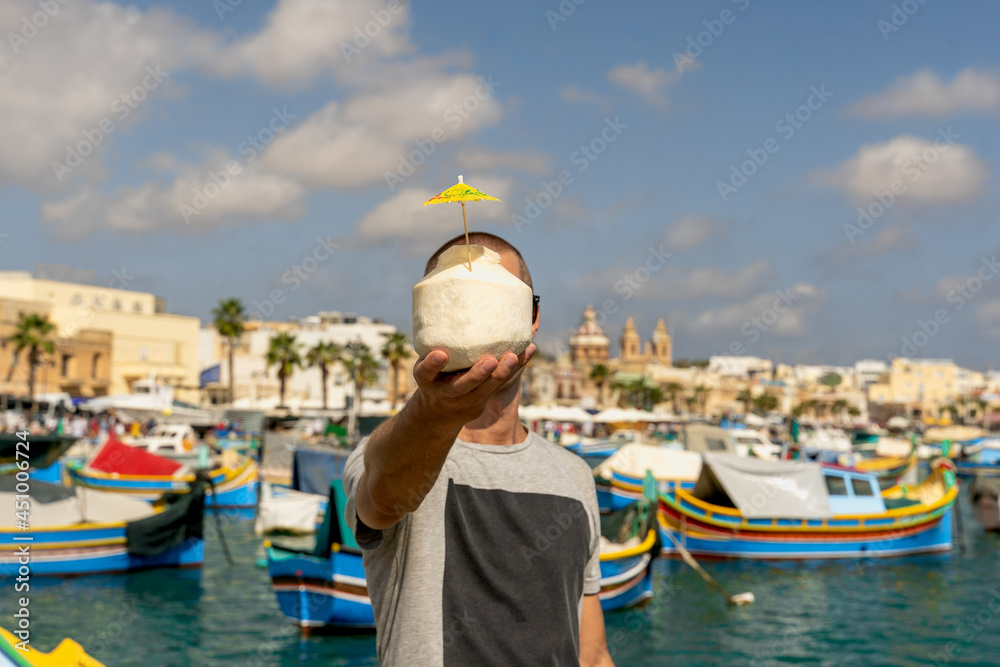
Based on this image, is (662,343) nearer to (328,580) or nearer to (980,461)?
(980,461)

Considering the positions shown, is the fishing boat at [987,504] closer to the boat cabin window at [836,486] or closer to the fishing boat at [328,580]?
the boat cabin window at [836,486]

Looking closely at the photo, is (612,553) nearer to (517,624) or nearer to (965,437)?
(517,624)

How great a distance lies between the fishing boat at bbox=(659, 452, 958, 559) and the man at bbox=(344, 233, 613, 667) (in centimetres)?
1737

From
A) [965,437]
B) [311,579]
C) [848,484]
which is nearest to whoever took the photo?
[311,579]

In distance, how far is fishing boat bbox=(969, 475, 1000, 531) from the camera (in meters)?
25.4

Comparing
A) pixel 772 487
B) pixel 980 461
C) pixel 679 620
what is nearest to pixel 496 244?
pixel 679 620

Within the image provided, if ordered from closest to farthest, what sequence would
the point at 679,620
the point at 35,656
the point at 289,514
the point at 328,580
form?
1. the point at 35,656
2. the point at 328,580
3. the point at 679,620
4. the point at 289,514

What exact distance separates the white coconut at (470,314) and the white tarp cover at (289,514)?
16.5 metres

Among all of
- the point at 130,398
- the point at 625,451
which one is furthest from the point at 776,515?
the point at 130,398

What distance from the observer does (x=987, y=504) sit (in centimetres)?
2561

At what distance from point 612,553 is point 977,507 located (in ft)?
57.1

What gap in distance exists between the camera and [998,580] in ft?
62.8

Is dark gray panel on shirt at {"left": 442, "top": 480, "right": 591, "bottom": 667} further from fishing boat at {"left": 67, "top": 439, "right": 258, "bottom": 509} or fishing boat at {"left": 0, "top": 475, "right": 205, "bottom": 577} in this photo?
fishing boat at {"left": 67, "top": 439, "right": 258, "bottom": 509}

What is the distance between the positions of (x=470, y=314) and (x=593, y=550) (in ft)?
4.70
